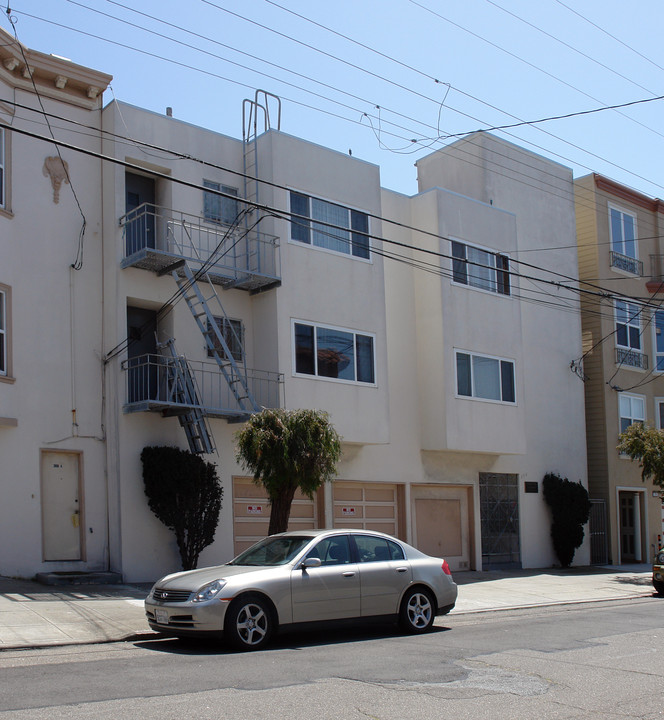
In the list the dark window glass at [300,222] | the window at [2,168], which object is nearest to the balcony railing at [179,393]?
the dark window glass at [300,222]

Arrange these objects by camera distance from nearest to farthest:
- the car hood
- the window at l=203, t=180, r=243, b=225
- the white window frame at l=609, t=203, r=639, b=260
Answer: the car hood → the window at l=203, t=180, r=243, b=225 → the white window frame at l=609, t=203, r=639, b=260

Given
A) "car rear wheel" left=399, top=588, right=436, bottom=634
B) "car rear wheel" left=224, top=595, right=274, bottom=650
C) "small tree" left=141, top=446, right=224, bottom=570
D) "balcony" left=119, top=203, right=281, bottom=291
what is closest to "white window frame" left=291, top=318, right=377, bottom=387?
"balcony" left=119, top=203, right=281, bottom=291

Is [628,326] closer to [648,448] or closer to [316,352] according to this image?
[648,448]

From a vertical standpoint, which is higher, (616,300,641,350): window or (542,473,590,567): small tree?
(616,300,641,350): window

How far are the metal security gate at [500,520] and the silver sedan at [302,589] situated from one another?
468 inches

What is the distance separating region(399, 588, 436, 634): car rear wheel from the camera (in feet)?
39.8

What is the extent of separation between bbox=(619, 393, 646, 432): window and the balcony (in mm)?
14653

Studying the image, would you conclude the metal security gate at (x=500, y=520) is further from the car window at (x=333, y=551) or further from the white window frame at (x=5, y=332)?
the white window frame at (x=5, y=332)

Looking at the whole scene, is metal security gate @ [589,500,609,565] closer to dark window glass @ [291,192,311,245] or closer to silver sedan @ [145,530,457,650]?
dark window glass @ [291,192,311,245]

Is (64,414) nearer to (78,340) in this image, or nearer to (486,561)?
(78,340)

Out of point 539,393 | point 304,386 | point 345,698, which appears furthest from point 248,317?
point 345,698

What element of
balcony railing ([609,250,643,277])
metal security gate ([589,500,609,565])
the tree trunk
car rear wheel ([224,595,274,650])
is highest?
balcony railing ([609,250,643,277])

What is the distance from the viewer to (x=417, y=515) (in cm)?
2305

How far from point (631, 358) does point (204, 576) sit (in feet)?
72.2
